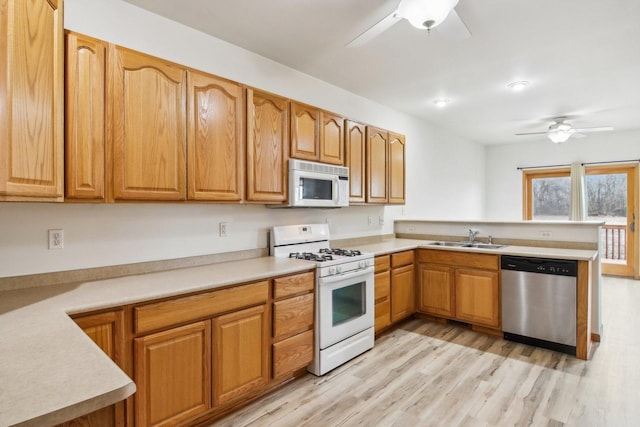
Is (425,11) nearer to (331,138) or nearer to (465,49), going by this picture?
(465,49)

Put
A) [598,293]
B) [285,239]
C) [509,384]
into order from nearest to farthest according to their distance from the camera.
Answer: [509,384] < [285,239] < [598,293]

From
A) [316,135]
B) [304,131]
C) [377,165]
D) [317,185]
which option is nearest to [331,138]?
[316,135]

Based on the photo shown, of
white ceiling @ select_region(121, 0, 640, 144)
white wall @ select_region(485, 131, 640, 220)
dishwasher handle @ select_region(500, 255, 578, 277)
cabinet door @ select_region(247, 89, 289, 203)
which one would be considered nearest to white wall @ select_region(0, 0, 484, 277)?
white ceiling @ select_region(121, 0, 640, 144)

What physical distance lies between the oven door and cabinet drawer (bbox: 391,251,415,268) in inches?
21.4

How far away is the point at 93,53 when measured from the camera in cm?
181

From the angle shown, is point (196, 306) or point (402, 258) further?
point (402, 258)

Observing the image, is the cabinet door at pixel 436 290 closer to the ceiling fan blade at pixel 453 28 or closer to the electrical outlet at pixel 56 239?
the ceiling fan blade at pixel 453 28

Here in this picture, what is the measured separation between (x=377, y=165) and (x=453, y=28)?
1884 millimetres

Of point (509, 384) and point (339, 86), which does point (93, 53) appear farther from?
point (509, 384)

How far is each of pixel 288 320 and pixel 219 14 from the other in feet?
7.28

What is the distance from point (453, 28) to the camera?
6.57 ft

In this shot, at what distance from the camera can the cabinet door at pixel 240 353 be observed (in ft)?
6.77

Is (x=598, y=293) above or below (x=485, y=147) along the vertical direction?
below

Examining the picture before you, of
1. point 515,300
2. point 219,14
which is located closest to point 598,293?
point 515,300
